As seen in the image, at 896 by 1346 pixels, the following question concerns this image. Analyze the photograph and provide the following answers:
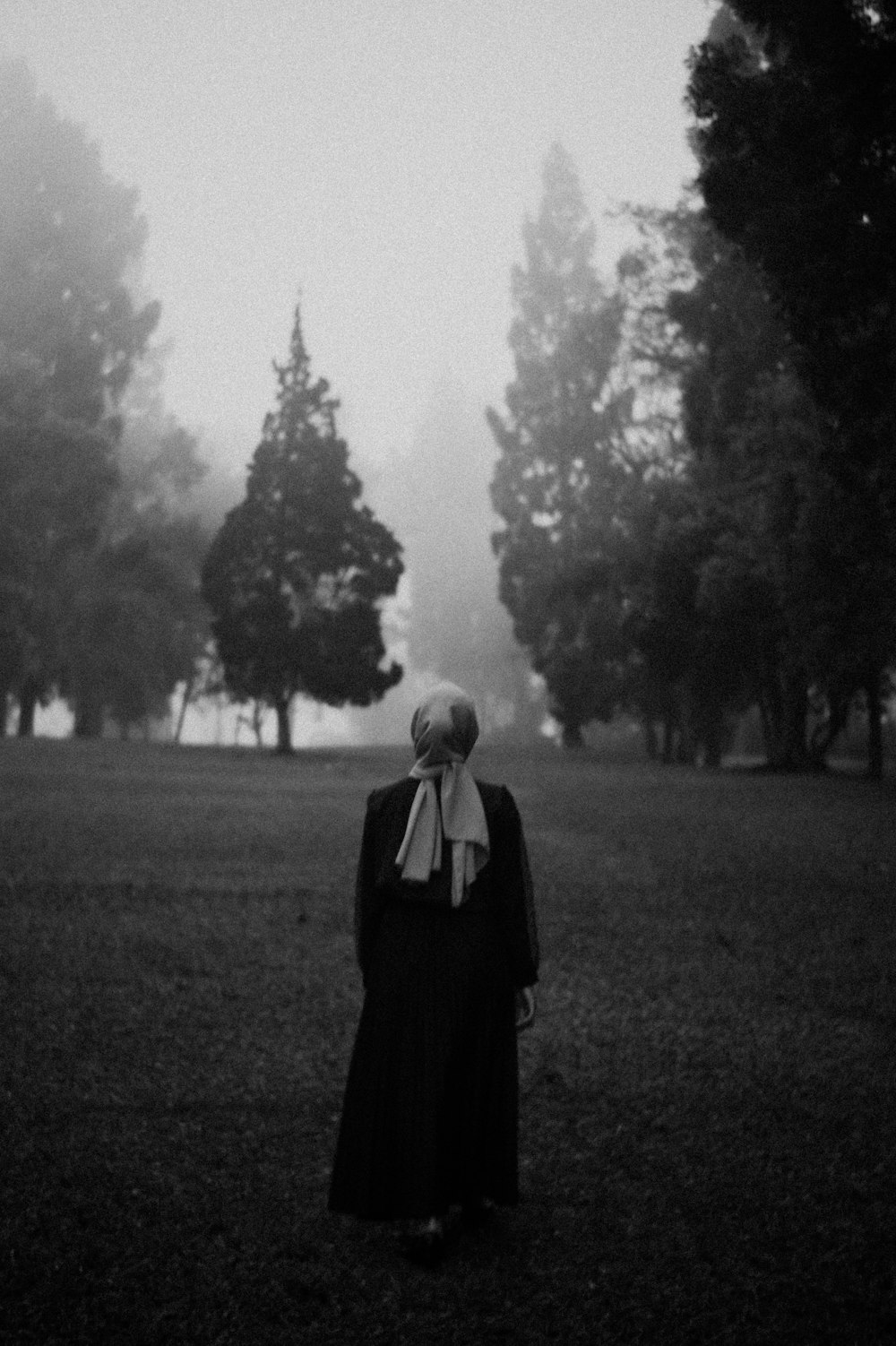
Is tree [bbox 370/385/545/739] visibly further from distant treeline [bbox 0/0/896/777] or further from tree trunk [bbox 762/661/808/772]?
tree trunk [bbox 762/661/808/772]

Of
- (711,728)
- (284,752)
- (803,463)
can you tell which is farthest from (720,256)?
(284,752)

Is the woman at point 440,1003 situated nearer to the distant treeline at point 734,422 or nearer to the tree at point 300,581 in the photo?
Answer: the distant treeline at point 734,422

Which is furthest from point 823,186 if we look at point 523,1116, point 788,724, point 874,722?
point 788,724

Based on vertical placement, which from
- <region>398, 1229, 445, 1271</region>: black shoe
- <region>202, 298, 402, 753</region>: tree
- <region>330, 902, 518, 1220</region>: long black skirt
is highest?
<region>202, 298, 402, 753</region>: tree

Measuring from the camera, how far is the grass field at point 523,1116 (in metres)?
3.64

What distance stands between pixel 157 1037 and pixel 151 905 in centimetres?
394

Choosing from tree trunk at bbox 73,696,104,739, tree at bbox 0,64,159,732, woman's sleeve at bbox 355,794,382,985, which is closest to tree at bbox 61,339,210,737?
tree trunk at bbox 73,696,104,739

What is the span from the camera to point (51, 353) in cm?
3572

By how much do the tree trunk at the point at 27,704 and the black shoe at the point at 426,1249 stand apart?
115 feet

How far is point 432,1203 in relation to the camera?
389cm

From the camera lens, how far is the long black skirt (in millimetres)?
3959

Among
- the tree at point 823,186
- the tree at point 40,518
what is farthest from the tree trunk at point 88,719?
the tree at point 823,186

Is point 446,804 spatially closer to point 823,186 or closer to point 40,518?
point 823,186

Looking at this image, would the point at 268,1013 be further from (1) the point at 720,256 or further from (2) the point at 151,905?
(1) the point at 720,256
